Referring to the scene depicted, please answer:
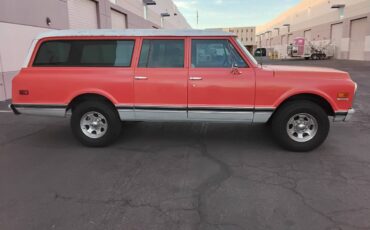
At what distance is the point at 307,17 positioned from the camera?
Result: 51.9 metres

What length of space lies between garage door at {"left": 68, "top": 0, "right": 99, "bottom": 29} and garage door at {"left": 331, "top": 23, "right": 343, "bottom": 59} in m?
33.5

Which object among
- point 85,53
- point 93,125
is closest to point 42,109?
point 93,125

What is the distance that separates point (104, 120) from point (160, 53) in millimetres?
1559

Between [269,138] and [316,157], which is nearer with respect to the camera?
[316,157]

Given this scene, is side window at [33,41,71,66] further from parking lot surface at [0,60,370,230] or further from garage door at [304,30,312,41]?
garage door at [304,30,312,41]

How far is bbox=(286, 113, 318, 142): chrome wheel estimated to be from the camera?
208 inches

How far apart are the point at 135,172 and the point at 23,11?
9.49 metres

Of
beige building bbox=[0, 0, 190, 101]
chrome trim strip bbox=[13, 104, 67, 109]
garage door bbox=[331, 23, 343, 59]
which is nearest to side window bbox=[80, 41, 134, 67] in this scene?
chrome trim strip bbox=[13, 104, 67, 109]

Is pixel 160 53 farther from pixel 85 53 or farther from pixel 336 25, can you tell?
pixel 336 25

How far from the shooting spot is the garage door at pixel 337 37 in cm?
4012

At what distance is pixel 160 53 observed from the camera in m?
5.43

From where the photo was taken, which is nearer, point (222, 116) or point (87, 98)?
point (222, 116)

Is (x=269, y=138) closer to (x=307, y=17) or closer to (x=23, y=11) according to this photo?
(x=23, y=11)

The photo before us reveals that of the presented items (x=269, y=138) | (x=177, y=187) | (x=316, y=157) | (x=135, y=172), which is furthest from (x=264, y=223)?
(x=269, y=138)
